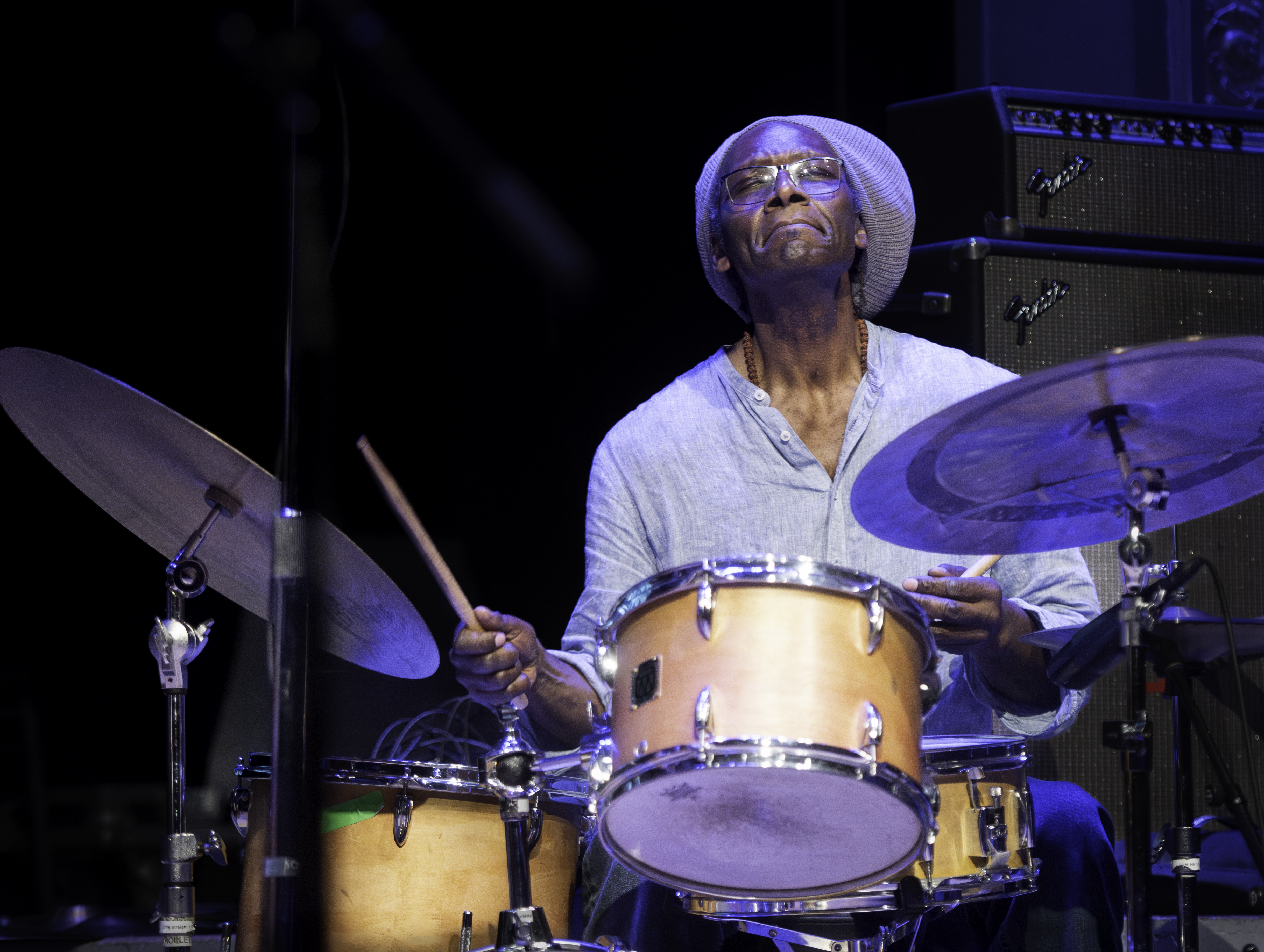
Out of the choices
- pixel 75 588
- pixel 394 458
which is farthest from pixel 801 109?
pixel 75 588

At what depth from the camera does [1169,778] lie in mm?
2840

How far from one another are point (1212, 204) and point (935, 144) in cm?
66

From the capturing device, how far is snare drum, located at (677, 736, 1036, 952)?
169cm

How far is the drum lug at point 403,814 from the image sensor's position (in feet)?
6.37

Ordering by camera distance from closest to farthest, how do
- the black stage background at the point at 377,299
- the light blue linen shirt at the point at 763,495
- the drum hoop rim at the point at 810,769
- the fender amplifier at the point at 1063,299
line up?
1. the drum hoop rim at the point at 810,769
2. the light blue linen shirt at the point at 763,495
3. the fender amplifier at the point at 1063,299
4. the black stage background at the point at 377,299

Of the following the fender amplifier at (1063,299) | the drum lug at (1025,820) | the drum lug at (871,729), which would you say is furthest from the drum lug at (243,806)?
the fender amplifier at (1063,299)

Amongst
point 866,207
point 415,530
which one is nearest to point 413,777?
point 415,530

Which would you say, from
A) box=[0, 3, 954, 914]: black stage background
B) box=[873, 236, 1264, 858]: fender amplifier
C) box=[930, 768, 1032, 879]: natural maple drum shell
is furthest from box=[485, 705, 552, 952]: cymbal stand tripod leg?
box=[0, 3, 954, 914]: black stage background

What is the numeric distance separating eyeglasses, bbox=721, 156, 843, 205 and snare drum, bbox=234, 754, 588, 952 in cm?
128

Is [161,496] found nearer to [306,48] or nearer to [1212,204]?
[306,48]

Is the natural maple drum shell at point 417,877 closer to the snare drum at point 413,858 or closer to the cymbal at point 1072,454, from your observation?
the snare drum at point 413,858

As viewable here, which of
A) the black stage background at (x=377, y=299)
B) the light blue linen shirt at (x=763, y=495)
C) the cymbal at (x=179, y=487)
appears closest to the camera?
the cymbal at (x=179, y=487)

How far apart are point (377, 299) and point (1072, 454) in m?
2.02

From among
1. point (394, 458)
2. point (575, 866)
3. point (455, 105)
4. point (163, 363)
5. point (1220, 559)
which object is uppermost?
point (455, 105)
